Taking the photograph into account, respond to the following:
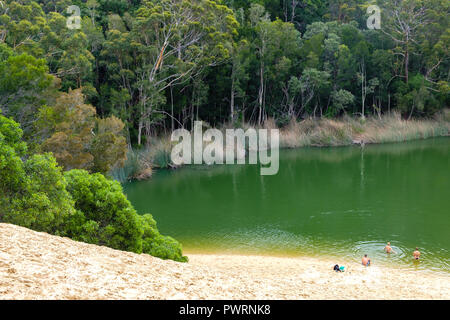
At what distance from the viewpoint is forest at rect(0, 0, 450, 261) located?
9672mm

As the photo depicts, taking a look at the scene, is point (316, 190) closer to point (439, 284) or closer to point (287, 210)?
point (287, 210)

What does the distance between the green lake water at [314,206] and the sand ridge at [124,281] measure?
137 inches

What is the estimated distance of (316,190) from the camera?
21.3 metres

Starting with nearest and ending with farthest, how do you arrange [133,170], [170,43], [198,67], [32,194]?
[32,194]
[133,170]
[170,43]
[198,67]

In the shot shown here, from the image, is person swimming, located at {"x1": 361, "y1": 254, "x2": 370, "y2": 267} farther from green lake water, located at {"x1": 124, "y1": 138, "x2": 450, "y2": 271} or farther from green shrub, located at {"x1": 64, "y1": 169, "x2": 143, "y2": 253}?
green shrub, located at {"x1": 64, "y1": 169, "x2": 143, "y2": 253}

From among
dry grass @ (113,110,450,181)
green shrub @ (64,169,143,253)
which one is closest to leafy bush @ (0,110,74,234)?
green shrub @ (64,169,143,253)

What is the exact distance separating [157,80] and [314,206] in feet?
44.2

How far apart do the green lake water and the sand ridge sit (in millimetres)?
3469

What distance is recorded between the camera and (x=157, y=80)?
91.7ft

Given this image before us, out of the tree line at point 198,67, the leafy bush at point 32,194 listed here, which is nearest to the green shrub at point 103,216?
the leafy bush at point 32,194

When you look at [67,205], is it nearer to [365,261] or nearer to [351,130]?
[365,261]

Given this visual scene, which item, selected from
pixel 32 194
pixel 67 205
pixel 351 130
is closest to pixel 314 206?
pixel 67 205

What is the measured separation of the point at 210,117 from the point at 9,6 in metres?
15.2

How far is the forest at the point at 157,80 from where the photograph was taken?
9672 mm
